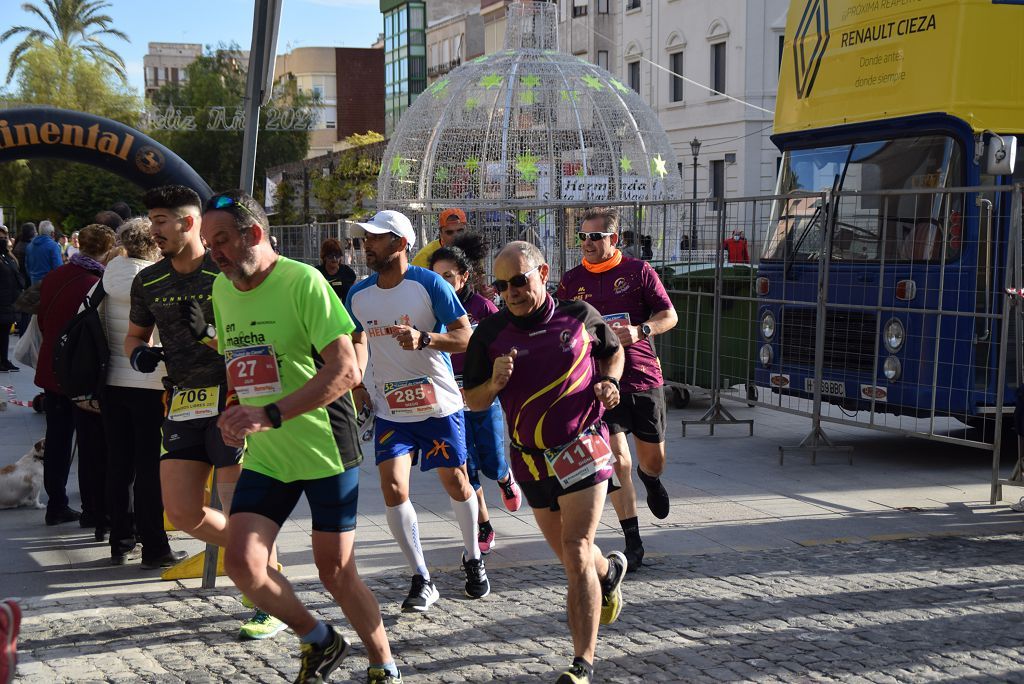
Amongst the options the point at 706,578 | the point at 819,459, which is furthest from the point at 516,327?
the point at 819,459

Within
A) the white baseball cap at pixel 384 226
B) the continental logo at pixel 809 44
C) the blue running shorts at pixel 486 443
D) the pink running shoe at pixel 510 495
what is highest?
the continental logo at pixel 809 44

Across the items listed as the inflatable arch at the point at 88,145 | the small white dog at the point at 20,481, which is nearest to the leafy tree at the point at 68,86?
the inflatable arch at the point at 88,145

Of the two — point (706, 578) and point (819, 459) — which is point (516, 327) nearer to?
point (706, 578)

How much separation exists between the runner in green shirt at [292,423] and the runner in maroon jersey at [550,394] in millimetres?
722

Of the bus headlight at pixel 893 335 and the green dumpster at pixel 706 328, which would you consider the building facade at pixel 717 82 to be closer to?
the green dumpster at pixel 706 328

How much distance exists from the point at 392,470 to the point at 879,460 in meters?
5.63

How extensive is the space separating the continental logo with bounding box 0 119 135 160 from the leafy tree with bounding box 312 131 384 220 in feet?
90.5

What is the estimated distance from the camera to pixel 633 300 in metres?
6.91

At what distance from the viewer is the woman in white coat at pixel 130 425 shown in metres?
6.62

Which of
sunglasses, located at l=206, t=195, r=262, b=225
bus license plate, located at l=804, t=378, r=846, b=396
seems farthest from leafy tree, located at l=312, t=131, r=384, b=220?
sunglasses, located at l=206, t=195, r=262, b=225

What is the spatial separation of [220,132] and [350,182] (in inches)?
910

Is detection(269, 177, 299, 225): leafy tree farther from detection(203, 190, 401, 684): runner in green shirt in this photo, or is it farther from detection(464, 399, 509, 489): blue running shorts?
detection(203, 190, 401, 684): runner in green shirt

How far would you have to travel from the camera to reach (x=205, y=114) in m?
60.3

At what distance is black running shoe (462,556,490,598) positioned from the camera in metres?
6.06
